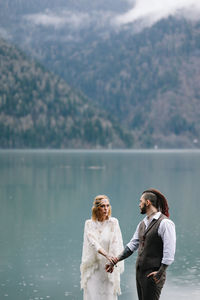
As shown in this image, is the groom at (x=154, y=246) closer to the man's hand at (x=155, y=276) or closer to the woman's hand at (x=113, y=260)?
the man's hand at (x=155, y=276)

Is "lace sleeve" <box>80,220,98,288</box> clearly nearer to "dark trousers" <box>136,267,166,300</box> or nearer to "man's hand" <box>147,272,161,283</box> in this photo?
"dark trousers" <box>136,267,166,300</box>

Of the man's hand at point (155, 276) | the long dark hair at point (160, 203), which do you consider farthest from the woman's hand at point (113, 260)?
the long dark hair at point (160, 203)

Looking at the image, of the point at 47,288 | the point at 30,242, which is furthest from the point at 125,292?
the point at 30,242

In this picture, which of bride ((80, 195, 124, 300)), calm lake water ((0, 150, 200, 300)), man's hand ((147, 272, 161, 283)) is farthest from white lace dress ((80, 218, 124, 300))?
calm lake water ((0, 150, 200, 300))

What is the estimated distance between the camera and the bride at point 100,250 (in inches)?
352

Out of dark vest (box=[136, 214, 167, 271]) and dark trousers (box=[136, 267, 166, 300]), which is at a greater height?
dark vest (box=[136, 214, 167, 271])

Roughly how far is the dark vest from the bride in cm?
83

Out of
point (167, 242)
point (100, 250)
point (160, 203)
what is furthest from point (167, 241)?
point (100, 250)

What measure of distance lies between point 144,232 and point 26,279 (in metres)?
10.4

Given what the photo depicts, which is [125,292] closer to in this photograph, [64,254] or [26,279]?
[26,279]

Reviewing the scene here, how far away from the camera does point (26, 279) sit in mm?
17672

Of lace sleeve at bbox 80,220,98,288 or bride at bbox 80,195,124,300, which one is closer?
bride at bbox 80,195,124,300

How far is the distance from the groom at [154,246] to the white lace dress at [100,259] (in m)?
0.71

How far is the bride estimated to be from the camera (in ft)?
29.3
